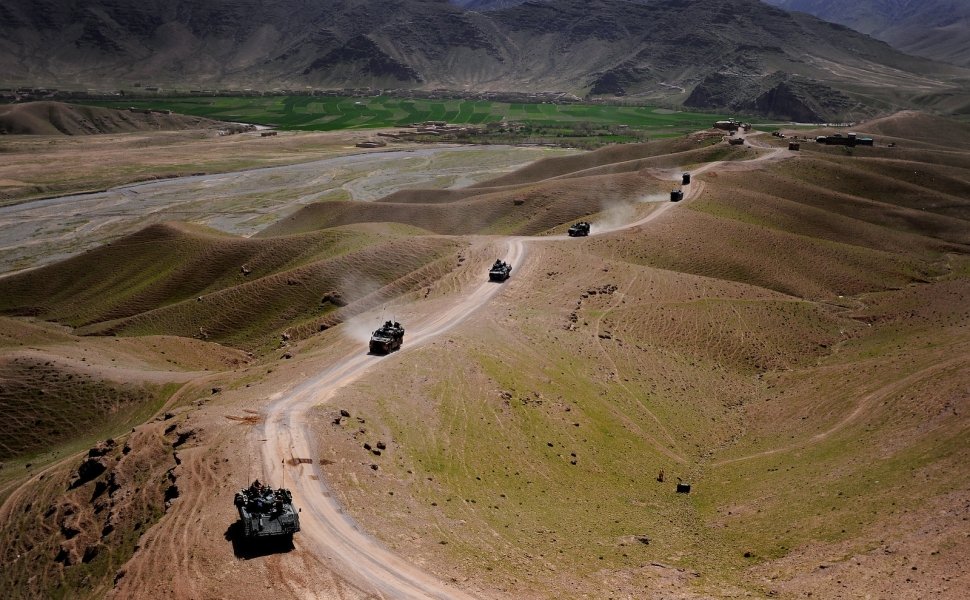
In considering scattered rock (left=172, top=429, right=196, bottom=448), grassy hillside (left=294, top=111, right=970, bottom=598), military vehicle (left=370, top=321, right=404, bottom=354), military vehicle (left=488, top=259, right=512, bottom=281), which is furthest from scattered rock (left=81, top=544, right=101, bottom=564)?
military vehicle (left=488, top=259, right=512, bottom=281)

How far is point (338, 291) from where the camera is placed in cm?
7644

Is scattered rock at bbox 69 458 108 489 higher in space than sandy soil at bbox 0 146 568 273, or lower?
lower

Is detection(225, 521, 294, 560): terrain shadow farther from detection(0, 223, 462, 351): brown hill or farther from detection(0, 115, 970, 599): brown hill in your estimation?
detection(0, 223, 462, 351): brown hill

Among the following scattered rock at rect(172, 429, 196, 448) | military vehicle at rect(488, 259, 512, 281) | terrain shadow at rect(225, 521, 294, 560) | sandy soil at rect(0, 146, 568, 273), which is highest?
sandy soil at rect(0, 146, 568, 273)

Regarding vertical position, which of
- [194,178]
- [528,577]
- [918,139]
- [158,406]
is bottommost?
[528,577]

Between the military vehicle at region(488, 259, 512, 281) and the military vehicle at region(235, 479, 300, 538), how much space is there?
41.2m

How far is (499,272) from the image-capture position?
68.2 meters

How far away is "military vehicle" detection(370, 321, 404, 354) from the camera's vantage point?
4981cm

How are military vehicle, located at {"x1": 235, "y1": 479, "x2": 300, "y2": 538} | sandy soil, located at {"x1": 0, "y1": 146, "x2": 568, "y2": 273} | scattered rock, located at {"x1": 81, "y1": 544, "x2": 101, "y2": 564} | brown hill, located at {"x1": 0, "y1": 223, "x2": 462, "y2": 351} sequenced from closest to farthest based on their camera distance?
military vehicle, located at {"x1": 235, "y1": 479, "x2": 300, "y2": 538} → scattered rock, located at {"x1": 81, "y1": 544, "x2": 101, "y2": 564} → brown hill, located at {"x1": 0, "y1": 223, "x2": 462, "y2": 351} → sandy soil, located at {"x1": 0, "y1": 146, "x2": 568, "y2": 273}

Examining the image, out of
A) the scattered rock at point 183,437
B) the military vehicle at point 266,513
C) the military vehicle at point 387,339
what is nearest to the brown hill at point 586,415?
the scattered rock at point 183,437

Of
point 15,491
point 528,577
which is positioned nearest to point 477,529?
point 528,577

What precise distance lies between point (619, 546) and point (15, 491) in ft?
119

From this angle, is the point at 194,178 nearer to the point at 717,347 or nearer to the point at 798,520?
the point at 717,347

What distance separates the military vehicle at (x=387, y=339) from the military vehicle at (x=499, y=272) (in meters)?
18.4
